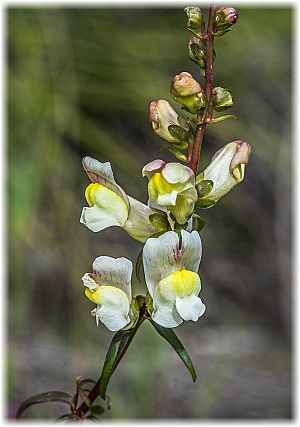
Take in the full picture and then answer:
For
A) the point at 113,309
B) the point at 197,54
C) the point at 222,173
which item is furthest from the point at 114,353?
the point at 197,54

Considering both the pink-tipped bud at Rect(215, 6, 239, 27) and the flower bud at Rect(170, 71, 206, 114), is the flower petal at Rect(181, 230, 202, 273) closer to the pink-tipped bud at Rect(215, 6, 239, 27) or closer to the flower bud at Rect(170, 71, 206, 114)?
the flower bud at Rect(170, 71, 206, 114)

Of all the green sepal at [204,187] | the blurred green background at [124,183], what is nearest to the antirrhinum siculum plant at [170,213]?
the green sepal at [204,187]

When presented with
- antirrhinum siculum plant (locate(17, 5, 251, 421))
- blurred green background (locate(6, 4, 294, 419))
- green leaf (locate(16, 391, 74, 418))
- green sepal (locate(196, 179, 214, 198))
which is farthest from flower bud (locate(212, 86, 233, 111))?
blurred green background (locate(6, 4, 294, 419))

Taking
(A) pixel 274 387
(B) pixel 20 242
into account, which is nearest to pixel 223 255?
(A) pixel 274 387

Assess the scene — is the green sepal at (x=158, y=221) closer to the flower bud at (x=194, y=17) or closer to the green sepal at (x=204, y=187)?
the green sepal at (x=204, y=187)

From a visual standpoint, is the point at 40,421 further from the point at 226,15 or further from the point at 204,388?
the point at 226,15

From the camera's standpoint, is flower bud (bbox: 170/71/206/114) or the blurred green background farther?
the blurred green background
